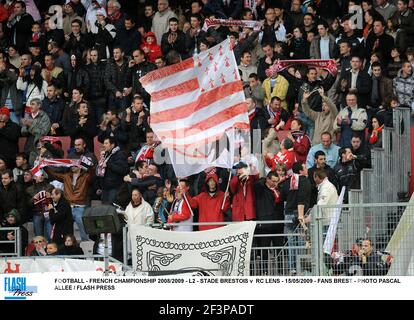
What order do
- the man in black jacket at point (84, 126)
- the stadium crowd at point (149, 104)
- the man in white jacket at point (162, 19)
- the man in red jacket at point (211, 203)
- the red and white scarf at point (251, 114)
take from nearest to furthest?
the man in red jacket at point (211, 203), the stadium crowd at point (149, 104), the red and white scarf at point (251, 114), the man in black jacket at point (84, 126), the man in white jacket at point (162, 19)

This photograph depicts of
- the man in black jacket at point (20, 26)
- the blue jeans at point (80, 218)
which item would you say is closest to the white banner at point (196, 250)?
the blue jeans at point (80, 218)

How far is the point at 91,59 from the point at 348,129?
16.9 ft

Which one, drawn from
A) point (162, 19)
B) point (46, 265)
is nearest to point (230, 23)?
point (162, 19)

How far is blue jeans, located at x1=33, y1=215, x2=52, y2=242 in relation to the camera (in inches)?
954

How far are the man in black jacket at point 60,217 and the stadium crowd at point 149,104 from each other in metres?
0.02

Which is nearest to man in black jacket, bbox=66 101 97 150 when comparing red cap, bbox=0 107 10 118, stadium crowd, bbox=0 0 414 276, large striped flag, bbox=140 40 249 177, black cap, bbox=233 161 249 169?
stadium crowd, bbox=0 0 414 276

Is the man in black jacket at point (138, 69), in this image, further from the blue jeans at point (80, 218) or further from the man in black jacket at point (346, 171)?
the man in black jacket at point (346, 171)

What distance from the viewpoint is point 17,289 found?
1700 centimetres

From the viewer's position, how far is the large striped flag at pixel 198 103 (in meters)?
22.8

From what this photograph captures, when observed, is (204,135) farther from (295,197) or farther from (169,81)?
(295,197)
